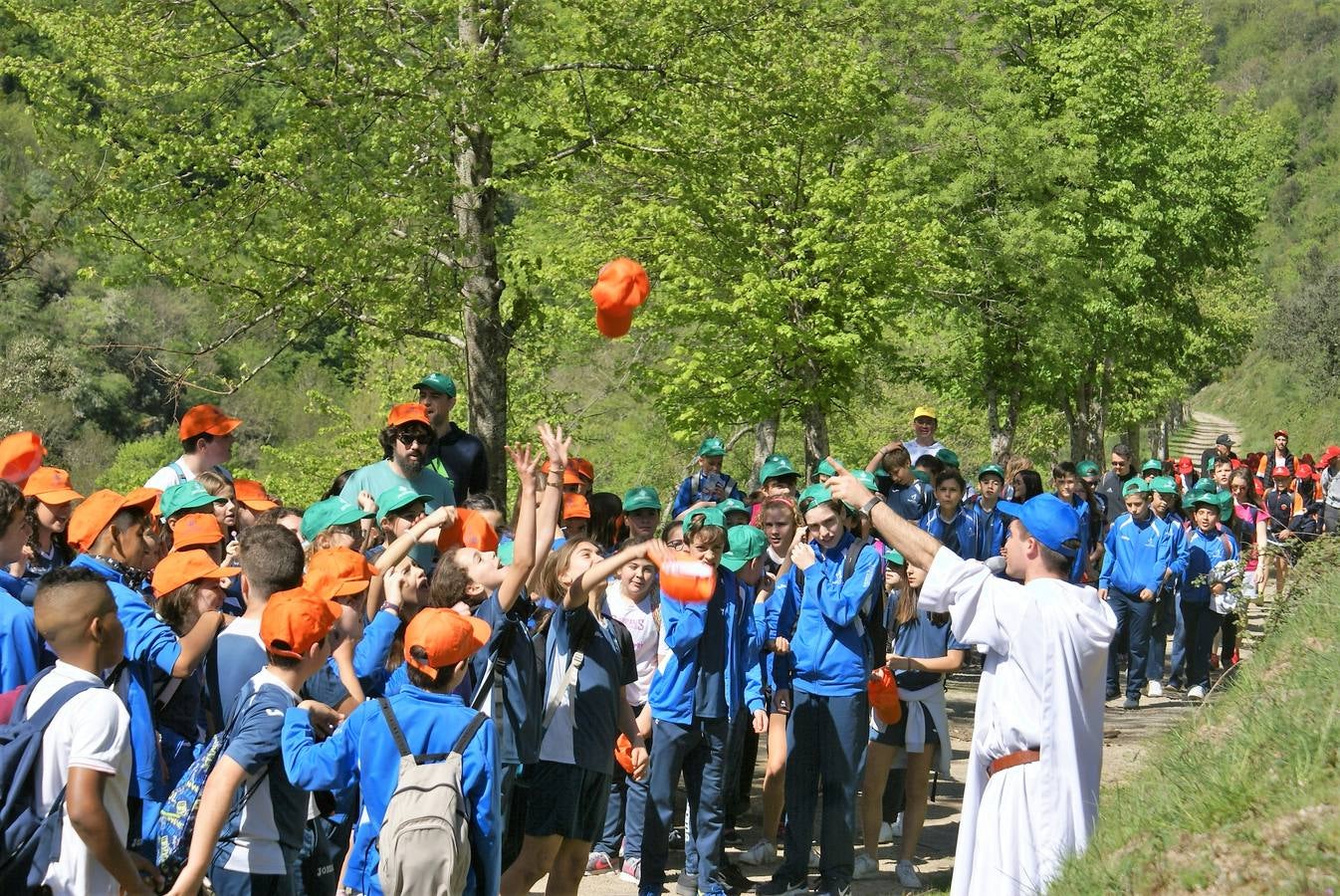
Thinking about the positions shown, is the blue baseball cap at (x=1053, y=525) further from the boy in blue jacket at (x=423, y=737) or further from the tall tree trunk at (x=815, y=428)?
the tall tree trunk at (x=815, y=428)

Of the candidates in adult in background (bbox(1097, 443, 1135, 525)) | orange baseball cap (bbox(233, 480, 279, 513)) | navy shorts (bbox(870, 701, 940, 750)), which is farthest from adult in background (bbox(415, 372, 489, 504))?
adult in background (bbox(1097, 443, 1135, 525))

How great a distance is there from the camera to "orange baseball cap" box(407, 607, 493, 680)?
4824 mm

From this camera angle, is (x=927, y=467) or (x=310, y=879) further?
(x=927, y=467)

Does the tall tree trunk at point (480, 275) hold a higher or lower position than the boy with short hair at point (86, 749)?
higher

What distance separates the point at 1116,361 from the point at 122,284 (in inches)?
1087

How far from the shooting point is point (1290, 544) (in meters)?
10.6

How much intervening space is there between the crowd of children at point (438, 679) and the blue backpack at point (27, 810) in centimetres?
1

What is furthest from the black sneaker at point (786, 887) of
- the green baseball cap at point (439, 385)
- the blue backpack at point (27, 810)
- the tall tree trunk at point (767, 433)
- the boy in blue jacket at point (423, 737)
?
the tall tree trunk at point (767, 433)

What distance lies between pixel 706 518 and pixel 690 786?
1.46 m

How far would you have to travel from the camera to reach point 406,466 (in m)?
8.11

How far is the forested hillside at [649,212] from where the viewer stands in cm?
1196

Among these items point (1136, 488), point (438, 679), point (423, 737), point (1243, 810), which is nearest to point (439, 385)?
point (438, 679)

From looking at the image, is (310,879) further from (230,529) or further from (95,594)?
(230,529)

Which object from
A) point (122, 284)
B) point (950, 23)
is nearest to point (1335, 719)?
point (122, 284)
